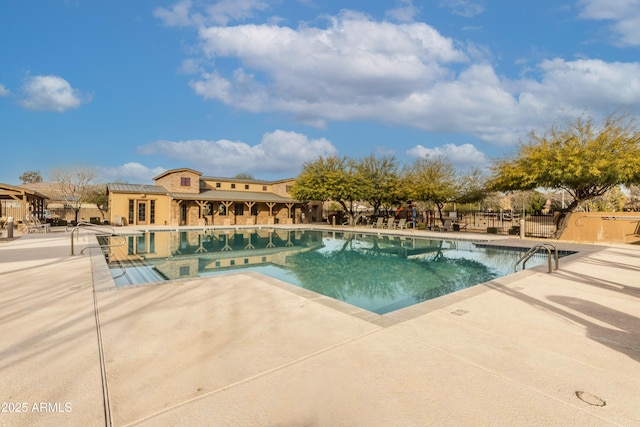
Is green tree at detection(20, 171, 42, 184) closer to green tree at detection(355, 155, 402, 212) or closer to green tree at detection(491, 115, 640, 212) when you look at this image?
green tree at detection(355, 155, 402, 212)

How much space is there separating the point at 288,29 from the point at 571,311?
3113 cm

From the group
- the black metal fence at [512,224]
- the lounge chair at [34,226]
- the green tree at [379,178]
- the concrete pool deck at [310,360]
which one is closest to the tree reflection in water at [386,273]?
the concrete pool deck at [310,360]

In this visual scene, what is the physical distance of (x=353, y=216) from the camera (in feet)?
93.6

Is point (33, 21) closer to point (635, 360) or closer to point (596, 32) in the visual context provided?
point (635, 360)

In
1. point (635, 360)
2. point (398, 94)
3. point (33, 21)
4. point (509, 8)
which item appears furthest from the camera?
point (398, 94)

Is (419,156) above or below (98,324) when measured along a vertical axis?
above

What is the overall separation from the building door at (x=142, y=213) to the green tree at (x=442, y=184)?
67.8 ft

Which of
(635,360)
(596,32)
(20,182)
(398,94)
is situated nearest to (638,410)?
(635,360)

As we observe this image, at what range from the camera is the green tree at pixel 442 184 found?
22609mm

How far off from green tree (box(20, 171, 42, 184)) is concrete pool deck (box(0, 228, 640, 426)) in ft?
251

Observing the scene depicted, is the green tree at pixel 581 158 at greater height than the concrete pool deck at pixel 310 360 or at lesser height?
greater

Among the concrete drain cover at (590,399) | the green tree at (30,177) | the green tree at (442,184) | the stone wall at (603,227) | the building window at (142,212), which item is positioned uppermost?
the green tree at (30,177)

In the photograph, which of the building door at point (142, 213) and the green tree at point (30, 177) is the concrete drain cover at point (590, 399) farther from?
the green tree at point (30, 177)

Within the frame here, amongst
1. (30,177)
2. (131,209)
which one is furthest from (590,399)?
(30,177)
